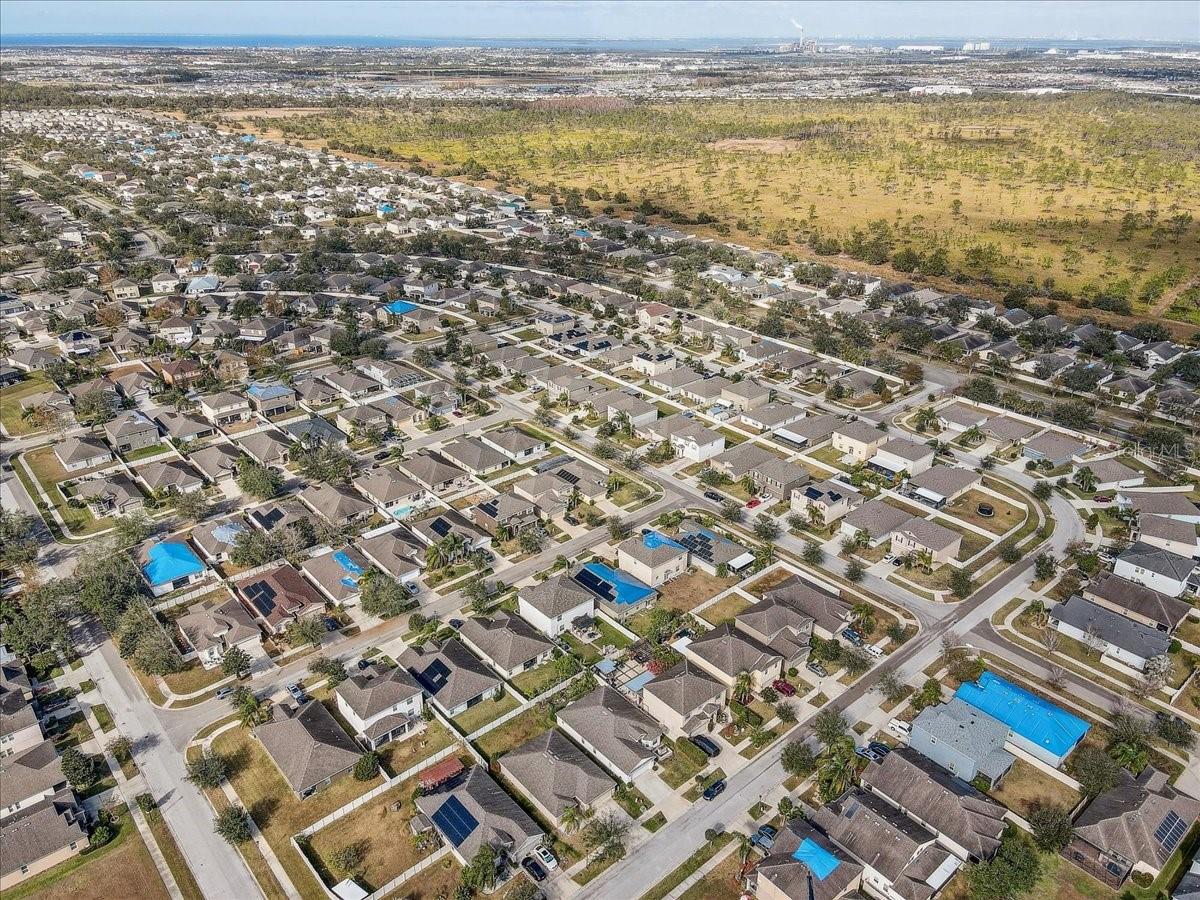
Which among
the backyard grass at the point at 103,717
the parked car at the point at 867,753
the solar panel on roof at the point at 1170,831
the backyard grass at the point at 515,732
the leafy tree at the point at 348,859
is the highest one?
the solar panel on roof at the point at 1170,831

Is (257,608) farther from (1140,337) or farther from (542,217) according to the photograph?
(542,217)

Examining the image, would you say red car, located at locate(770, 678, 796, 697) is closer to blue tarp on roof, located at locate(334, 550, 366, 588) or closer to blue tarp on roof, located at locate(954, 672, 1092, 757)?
blue tarp on roof, located at locate(954, 672, 1092, 757)

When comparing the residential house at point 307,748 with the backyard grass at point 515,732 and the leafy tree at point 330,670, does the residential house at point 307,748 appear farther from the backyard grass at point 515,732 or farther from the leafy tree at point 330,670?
the backyard grass at point 515,732

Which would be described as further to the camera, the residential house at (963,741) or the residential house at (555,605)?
the residential house at (555,605)

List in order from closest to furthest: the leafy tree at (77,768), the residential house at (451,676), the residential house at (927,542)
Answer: the leafy tree at (77,768), the residential house at (451,676), the residential house at (927,542)

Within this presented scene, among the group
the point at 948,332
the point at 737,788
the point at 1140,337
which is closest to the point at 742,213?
the point at 948,332

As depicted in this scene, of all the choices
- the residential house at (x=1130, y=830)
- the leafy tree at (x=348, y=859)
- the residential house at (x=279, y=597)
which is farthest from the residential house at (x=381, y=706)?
the residential house at (x=1130, y=830)

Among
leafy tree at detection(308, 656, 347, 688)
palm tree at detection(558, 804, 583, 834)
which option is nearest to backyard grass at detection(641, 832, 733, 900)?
palm tree at detection(558, 804, 583, 834)
